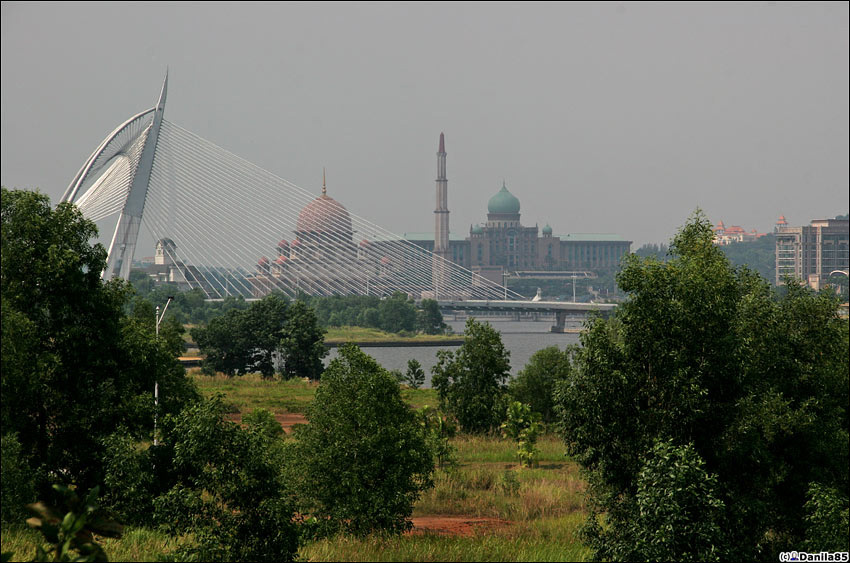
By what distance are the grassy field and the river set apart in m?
24.0

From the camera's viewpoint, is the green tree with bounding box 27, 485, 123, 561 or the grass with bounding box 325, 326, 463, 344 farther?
the grass with bounding box 325, 326, 463, 344

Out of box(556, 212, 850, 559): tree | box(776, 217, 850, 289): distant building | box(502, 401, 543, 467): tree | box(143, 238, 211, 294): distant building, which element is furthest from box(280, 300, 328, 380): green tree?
box(776, 217, 850, 289): distant building

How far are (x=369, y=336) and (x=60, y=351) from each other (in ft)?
259

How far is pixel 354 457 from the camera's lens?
52.1 feet

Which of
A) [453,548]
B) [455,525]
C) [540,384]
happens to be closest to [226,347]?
[540,384]

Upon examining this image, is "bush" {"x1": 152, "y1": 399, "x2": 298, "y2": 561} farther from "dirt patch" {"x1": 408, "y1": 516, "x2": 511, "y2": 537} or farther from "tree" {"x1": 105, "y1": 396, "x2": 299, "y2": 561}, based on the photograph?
"dirt patch" {"x1": 408, "y1": 516, "x2": 511, "y2": 537}

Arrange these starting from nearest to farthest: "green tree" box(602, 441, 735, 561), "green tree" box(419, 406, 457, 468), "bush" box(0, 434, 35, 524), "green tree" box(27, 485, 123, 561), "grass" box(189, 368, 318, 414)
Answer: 1. "green tree" box(27, 485, 123, 561)
2. "bush" box(0, 434, 35, 524)
3. "green tree" box(602, 441, 735, 561)
4. "green tree" box(419, 406, 457, 468)
5. "grass" box(189, 368, 318, 414)

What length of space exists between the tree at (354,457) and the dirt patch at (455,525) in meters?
2.08

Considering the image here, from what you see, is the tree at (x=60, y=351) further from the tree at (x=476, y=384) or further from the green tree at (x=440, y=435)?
the tree at (x=476, y=384)

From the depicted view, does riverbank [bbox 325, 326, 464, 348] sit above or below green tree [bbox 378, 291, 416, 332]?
below

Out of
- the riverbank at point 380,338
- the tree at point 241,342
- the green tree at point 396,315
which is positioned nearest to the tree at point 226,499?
the tree at point 241,342

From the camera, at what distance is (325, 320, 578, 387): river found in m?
73.3

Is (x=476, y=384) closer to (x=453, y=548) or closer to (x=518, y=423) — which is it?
(x=518, y=423)

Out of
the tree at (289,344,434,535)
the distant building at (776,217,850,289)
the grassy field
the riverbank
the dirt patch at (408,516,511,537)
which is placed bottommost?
the dirt patch at (408,516,511,537)
